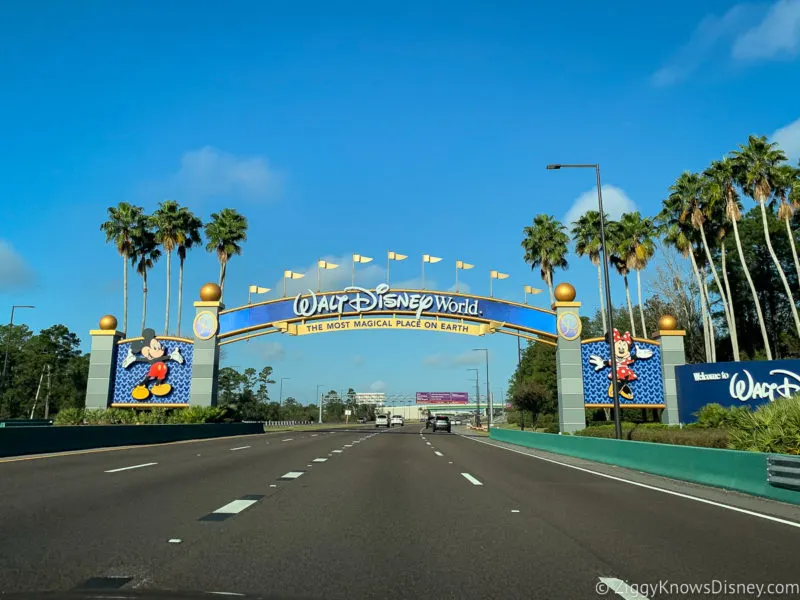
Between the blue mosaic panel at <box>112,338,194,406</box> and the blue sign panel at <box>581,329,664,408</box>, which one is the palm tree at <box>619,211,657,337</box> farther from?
the blue mosaic panel at <box>112,338,194,406</box>

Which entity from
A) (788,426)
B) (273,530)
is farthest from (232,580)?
(788,426)

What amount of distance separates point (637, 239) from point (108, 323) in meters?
40.6

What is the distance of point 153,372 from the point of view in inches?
1660

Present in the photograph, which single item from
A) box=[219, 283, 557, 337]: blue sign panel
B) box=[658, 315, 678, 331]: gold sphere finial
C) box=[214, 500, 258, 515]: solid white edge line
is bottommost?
box=[214, 500, 258, 515]: solid white edge line

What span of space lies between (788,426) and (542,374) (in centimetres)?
5743

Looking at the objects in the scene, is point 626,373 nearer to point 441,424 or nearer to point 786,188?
point 786,188

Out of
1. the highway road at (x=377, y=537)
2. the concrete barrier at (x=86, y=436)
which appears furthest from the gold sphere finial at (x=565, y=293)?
the highway road at (x=377, y=537)

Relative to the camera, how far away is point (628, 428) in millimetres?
31625

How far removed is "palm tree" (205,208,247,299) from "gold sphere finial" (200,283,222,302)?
367 inches

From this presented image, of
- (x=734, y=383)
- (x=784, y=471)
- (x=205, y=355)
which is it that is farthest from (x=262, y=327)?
(x=784, y=471)

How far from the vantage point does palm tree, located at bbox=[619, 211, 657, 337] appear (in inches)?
1934

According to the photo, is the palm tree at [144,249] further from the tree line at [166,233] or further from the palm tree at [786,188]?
the palm tree at [786,188]

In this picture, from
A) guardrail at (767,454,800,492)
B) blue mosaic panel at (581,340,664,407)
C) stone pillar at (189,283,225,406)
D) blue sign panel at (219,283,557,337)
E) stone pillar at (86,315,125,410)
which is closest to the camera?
guardrail at (767,454,800,492)

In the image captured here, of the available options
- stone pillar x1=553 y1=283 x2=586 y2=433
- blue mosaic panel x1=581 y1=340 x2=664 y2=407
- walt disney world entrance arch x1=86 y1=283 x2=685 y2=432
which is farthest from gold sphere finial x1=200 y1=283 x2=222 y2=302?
blue mosaic panel x1=581 y1=340 x2=664 y2=407
